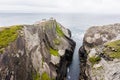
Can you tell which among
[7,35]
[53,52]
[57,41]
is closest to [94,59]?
[53,52]

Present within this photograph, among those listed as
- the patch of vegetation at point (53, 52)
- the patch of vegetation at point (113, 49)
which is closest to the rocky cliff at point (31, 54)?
the patch of vegetation at point (53, 52)

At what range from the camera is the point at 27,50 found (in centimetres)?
6425

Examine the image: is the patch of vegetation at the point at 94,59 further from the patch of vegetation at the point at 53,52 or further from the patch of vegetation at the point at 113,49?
the patch of vegetation at the point at 53,52

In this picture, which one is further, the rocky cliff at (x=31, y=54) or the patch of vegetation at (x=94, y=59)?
the patch of vegetation at (x=94, y=59)

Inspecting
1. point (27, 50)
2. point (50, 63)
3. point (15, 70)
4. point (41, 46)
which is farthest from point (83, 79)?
point (15, 70)

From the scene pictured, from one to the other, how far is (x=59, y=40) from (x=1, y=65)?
38187mm

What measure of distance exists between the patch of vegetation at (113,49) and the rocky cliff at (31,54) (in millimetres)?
16585

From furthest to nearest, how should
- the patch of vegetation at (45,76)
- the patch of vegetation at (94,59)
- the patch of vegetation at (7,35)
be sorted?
the patch of vegetation at (45,76)
the patch of vegetation at (94,59)
the patch of vegetation at (7,35)

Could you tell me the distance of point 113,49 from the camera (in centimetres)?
6569

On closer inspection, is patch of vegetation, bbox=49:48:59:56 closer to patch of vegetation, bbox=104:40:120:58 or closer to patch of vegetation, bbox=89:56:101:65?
patch of vegetation, bbox=89:56:101:65

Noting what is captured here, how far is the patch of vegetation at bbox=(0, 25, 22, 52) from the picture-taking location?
196ft

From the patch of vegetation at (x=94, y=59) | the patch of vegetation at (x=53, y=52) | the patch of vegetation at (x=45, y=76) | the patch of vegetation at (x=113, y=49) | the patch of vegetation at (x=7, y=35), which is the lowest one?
the patch of vegetation at (x=45, y=76)

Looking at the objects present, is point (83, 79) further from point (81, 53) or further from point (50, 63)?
point (81, 53)

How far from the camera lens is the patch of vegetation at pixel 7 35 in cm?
5962
